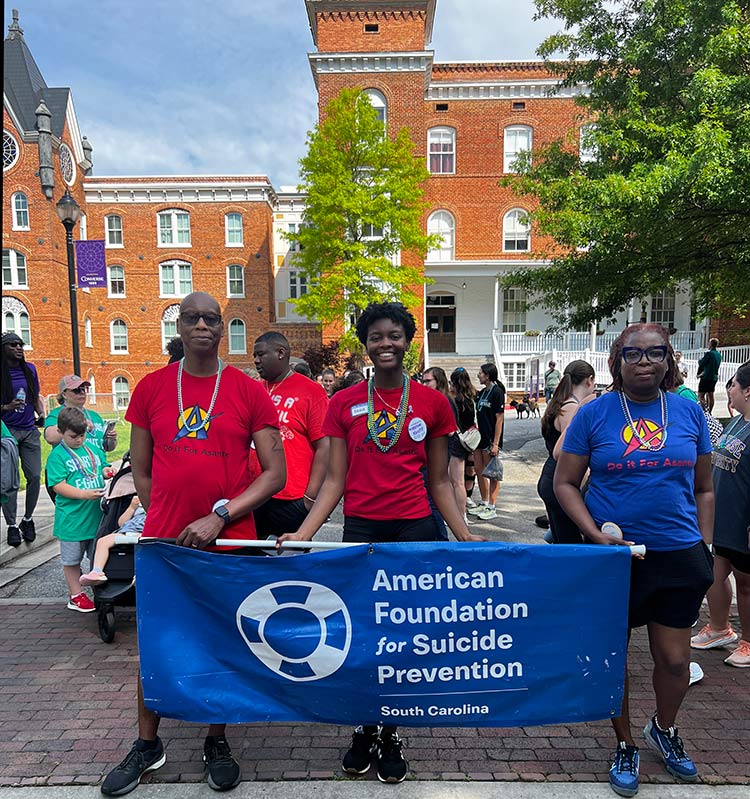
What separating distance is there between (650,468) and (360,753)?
206 centimetres

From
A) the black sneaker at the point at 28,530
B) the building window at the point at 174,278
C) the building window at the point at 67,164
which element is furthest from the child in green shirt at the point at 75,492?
the building window at the point at 67,164

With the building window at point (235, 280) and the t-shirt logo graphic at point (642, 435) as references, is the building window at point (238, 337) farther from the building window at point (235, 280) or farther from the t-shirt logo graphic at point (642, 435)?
the t-shirt logo graphic at point (642, 435)

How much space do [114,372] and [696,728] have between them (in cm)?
3574

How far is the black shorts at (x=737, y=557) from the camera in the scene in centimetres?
381

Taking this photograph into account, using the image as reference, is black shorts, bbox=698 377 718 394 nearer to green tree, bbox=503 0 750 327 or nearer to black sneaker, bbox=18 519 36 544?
green tree, bbox=503 0 750 327

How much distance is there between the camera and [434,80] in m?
29.7

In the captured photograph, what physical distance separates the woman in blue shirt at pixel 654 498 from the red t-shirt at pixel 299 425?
193 cm

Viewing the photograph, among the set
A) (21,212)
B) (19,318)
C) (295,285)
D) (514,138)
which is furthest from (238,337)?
(514,138)

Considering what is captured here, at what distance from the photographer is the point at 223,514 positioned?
2816 millimetres

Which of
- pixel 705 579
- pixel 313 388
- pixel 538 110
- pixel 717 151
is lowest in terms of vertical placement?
pixel 705 579

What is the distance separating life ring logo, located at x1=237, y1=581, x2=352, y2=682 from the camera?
112 inches

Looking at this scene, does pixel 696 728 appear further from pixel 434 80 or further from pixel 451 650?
pixel 434 80

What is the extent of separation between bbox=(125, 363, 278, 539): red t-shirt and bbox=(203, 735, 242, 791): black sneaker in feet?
3.51

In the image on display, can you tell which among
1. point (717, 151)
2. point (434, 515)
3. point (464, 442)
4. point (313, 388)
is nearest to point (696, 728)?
point (434, 515)
